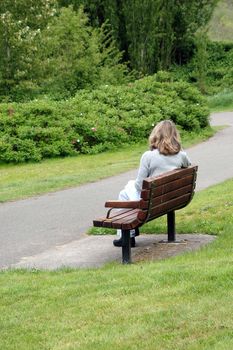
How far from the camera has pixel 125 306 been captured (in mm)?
5785

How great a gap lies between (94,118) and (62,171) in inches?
173

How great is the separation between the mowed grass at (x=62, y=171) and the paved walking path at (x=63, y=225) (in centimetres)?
46

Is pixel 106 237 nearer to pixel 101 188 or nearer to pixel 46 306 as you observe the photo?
pixel 46 306

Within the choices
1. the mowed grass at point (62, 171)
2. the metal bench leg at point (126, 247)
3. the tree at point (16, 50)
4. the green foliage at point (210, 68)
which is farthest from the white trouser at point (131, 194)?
the green foliage at point (210, 68)

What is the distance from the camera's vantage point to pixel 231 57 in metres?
51.6

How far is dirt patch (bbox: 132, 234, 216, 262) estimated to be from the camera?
321 inches

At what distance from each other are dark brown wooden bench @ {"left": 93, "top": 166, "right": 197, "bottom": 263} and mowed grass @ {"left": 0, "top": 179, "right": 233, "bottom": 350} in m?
0.41

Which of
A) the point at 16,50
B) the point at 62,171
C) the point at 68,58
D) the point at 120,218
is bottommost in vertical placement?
the point at 62,171

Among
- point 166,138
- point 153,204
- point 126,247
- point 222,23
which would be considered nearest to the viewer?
point 126,247

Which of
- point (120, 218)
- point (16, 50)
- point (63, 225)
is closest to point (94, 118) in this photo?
point (16, 50)

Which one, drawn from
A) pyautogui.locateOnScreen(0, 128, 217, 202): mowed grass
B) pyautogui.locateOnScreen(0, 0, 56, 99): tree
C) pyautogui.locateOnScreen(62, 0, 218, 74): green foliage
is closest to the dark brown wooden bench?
pyautogui.locateOnScreen(0, 128, 217, 202): mowed grass

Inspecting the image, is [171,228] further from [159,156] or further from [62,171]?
[62,171]

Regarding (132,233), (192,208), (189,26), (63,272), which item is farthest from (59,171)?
(189,26)

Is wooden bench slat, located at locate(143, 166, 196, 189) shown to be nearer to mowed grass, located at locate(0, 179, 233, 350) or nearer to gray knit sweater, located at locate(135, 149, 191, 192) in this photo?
gray knit sweater, located at locate(135, 149, 191, 192)
